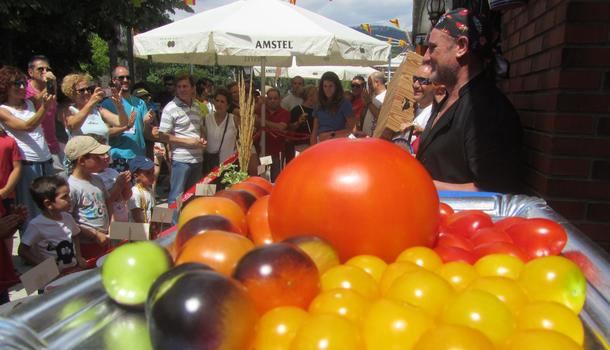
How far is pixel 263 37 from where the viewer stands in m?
6.08

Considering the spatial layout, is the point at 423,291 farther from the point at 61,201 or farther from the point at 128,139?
the point at 128,139

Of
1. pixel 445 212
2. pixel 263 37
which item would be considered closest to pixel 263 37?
pixel 263 37

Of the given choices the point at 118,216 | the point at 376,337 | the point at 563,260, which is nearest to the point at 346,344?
the point at 376,337

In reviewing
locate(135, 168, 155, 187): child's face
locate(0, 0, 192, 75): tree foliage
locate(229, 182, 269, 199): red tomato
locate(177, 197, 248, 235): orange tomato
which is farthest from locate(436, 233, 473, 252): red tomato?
locate(0, 0, 192, 75): tree foliage

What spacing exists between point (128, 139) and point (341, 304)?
5.56 m

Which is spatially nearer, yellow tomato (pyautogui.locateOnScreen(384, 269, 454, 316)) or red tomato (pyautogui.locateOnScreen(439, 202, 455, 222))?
yellow tomato (pyautogui.locateOnScreen(384, 269, 454, 316))

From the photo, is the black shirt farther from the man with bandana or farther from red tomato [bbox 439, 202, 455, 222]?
red tomato [bbox 439, 202, 455, 222]

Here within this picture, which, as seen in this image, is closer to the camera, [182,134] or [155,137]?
[182,134]

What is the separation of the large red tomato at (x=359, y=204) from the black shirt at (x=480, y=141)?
0.94 m

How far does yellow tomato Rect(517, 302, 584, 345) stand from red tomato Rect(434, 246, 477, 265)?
1.01 ft

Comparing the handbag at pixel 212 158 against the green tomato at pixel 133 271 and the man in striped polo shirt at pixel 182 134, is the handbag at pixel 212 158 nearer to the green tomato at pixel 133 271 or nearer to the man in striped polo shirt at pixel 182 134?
the man in striped polo shirt at pixel 182 134

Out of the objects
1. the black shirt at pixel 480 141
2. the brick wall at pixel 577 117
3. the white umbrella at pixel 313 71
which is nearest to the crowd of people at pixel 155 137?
the black shirt at pixel 480 141

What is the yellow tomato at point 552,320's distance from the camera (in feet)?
3.02

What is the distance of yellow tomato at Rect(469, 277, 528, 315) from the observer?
1.00 m
